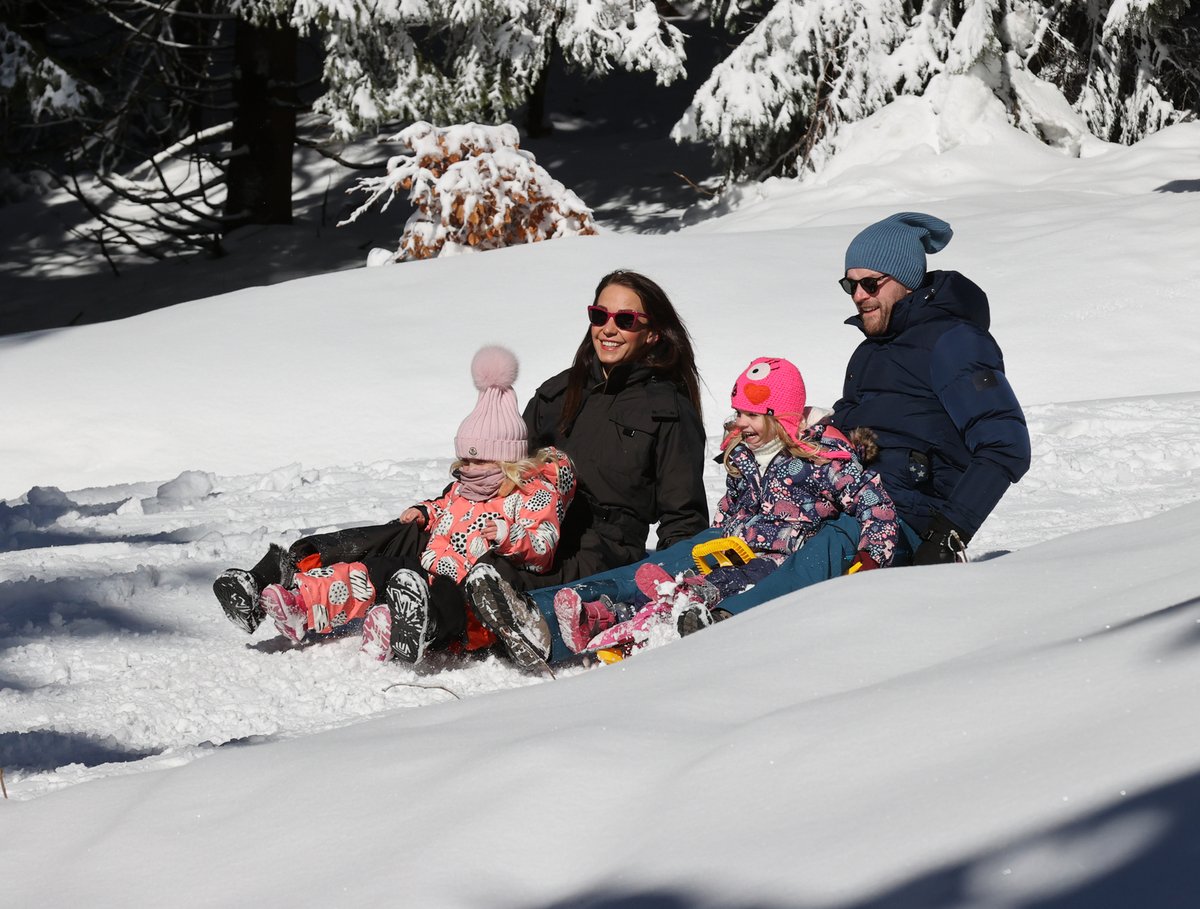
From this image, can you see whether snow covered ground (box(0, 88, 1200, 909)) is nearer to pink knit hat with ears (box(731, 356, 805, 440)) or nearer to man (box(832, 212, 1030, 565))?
man (box(832, 212, 1030, 565))

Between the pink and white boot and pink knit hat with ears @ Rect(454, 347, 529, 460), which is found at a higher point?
pink knit hat with ears @ Rect(454, 347, 529, 460)

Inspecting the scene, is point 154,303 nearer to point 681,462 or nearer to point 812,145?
point 812,145

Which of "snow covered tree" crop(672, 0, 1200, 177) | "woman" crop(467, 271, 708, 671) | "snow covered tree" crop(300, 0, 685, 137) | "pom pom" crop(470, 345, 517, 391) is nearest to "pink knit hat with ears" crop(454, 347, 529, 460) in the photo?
"pom pom" crop(470, 345, 517, 391)

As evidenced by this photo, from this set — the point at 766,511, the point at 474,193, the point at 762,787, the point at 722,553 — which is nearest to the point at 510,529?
the point at 722,553

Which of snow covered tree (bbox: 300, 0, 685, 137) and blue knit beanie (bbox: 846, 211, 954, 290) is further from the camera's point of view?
snow covered tree (bbox: 300, 0, 685, 137)

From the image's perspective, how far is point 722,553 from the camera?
12.7 feet

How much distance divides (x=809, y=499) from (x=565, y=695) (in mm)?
1372

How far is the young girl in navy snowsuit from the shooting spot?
3701 mm

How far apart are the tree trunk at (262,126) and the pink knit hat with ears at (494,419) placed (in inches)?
437

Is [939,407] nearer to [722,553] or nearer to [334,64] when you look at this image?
[722,553]

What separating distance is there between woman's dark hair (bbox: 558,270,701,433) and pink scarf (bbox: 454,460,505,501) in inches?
18.6

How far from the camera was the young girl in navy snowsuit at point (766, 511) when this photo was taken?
3701 mm

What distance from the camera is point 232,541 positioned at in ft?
16.8

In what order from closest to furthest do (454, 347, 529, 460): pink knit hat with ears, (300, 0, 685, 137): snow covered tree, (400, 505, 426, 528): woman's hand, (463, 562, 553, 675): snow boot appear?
(463, 562, 553, 675): snow boot, (454, 347, 529, 460): pink knit hat with ears, (400, 505, 426, 528): woman's hand, (300, 0, 685, 137): snow covered tree
